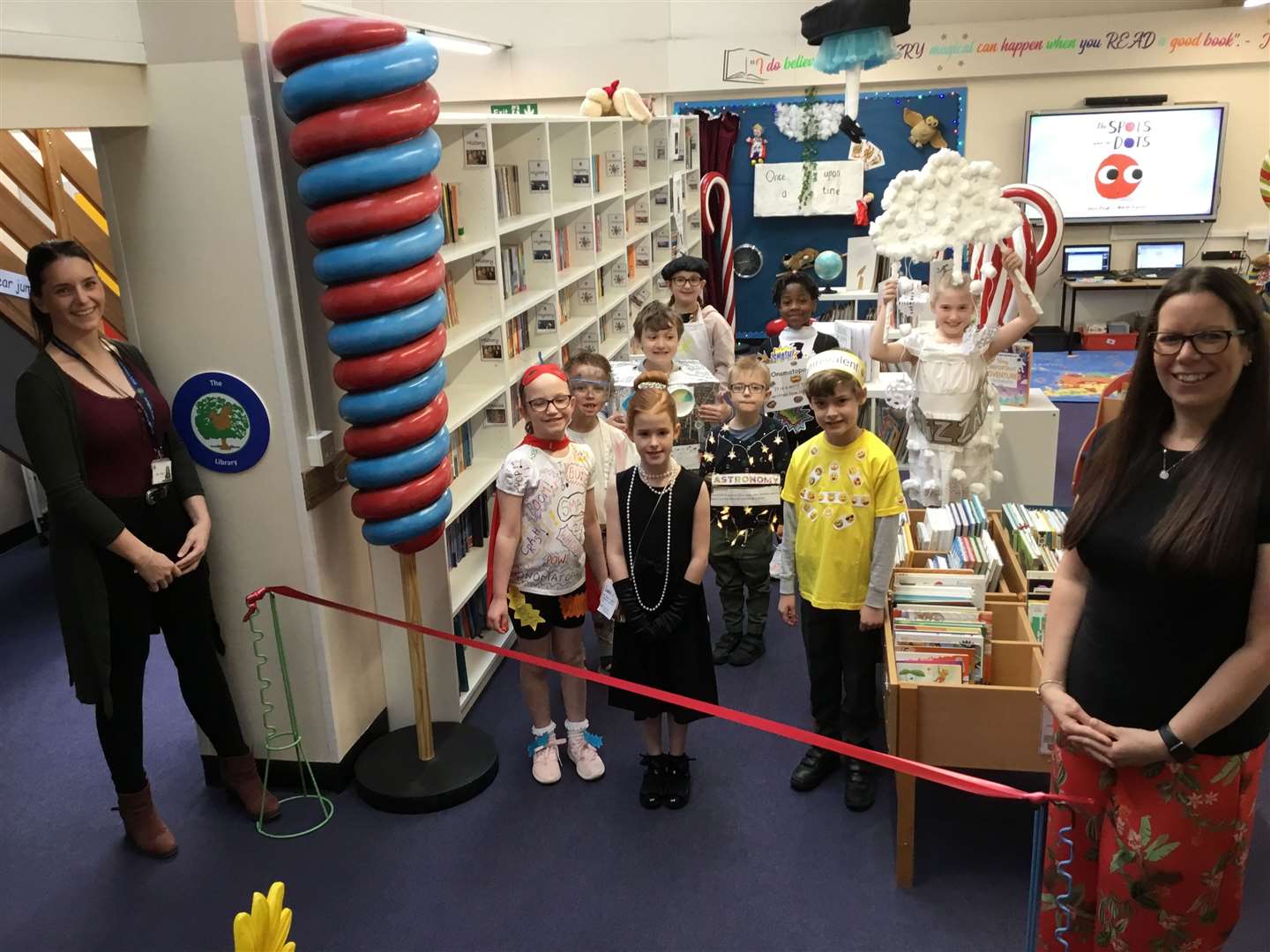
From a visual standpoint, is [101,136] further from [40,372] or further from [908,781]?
[908,781]

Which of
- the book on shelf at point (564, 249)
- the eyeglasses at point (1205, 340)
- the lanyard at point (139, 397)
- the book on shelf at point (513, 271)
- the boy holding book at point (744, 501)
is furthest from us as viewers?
the book on shelf at point (564, 249)

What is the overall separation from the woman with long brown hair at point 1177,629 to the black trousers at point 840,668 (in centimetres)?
119

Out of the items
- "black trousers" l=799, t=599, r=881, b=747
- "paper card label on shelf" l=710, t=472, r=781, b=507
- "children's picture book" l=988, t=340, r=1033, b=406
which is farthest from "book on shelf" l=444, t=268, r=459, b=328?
"children's picture book" l=988, t=340, r=1033, b=406

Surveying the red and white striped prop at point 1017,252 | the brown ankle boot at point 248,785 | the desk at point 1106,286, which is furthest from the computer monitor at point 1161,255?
the brown ankle boot at point 248,785

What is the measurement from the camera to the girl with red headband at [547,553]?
3111mm

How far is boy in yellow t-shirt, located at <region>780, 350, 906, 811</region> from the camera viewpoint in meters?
2.98

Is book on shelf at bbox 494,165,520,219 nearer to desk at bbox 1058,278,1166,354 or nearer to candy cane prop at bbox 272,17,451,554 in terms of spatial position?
candy cane prop at bbox 272,17,451,554

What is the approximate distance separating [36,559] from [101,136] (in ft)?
11.2

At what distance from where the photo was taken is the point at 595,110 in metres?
6.32

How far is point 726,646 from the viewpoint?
4.09m

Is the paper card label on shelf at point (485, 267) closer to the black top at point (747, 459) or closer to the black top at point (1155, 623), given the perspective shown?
the black top at point (747, 459)

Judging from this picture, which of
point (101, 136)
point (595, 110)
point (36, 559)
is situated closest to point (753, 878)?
point (101, 136)

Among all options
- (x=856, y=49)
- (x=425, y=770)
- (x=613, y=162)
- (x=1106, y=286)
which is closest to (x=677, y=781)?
(x=425, y=770)

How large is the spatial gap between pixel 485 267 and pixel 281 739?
1.96 m
